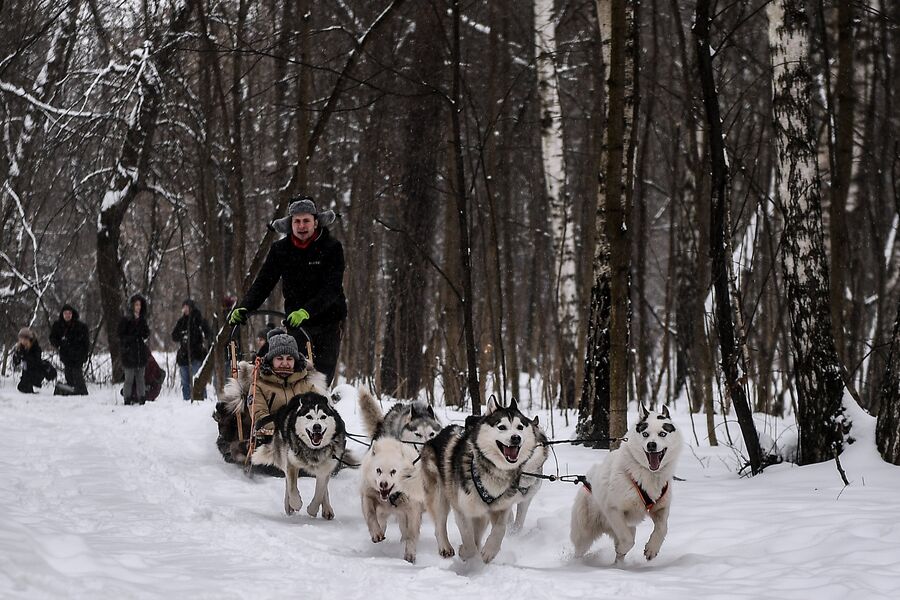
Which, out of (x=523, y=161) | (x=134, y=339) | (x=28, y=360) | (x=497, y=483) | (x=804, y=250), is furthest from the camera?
(x=523, y=161)

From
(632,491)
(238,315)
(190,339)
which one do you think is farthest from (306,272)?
(190,339)

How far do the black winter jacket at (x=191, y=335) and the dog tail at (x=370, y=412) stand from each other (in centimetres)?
876

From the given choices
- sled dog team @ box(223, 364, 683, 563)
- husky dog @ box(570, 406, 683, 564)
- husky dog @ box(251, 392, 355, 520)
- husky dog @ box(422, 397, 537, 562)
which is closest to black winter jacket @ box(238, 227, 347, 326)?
husky dog @ box(251, 392, 355, 520)

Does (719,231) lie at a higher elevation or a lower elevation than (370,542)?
higher

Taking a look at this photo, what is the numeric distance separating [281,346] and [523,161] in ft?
41.8

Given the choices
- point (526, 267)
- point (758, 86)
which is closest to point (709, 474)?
point (758, 86)

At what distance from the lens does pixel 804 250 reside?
6715 mm

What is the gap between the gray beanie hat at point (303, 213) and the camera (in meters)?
7.10

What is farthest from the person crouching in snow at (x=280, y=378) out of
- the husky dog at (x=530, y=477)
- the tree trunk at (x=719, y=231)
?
the tree trunk at (x=719, y=231)

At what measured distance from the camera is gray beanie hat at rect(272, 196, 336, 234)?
280 inches

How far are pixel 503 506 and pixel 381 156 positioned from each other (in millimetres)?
11275

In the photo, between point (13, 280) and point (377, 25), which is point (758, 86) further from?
point (13, 280)

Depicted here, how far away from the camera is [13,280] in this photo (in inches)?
736

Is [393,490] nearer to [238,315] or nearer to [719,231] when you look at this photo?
[238,315]
